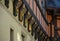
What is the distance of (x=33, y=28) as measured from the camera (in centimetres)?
1678

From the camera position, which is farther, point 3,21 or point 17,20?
point 17,20

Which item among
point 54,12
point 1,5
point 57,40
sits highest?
point 1,5

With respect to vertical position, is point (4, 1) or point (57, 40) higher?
point (4, 1)

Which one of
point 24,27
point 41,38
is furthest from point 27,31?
point 41,38

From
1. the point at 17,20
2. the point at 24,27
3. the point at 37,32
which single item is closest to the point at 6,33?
the point at 17,20

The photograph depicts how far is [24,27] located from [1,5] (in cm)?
478

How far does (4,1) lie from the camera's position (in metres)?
10.2

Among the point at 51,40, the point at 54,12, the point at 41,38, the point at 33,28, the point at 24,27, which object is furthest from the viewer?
the point at 54,12

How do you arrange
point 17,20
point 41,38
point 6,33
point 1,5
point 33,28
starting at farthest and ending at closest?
1. point 41,38
2. point 33,28
3. point 17,20
4. point 6,33
5. point 1,5

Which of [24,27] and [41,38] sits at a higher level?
[24,27]

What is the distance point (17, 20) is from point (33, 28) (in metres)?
4.02

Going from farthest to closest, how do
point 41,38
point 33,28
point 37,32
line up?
point 41,38
point 37,32
point 33,28

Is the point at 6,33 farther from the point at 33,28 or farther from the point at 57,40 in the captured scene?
the point at 57,40

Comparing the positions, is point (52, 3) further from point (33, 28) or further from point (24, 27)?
point (24, 27)
